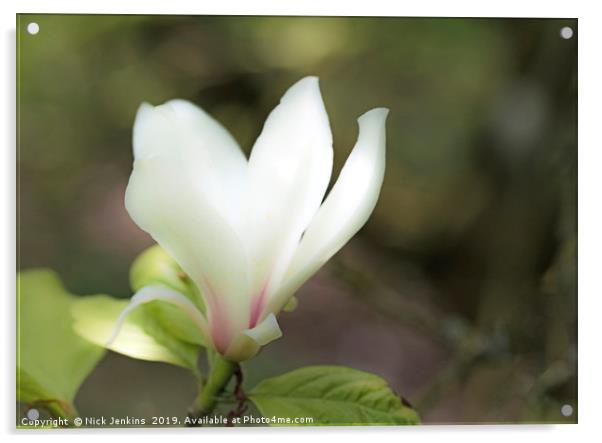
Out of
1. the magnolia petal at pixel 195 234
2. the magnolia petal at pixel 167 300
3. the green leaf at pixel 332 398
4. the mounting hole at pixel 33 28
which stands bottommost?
the green leaf at pixel 332 398

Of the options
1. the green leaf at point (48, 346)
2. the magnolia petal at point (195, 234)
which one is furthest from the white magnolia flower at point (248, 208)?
the green leaf at point (48, 346)

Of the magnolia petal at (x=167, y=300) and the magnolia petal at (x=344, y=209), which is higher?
the magnolia petal at (x=344, y=209)

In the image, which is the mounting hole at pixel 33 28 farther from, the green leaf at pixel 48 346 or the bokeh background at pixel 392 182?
the green leaf at pixel 48 346

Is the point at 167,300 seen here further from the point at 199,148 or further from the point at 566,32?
the point at 566,32

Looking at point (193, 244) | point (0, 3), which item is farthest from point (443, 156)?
point (0, 3)

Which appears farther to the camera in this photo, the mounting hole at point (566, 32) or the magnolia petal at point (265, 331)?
the mounting hole at point (566, 32)

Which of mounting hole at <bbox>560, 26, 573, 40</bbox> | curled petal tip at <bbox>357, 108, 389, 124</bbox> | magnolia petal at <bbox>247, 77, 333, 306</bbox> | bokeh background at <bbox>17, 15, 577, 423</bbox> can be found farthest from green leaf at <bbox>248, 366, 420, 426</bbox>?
mounting hole at <bbox>560, 26, 573, 40</bbox>

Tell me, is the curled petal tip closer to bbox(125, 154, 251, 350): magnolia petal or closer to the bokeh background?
the bokeh background
